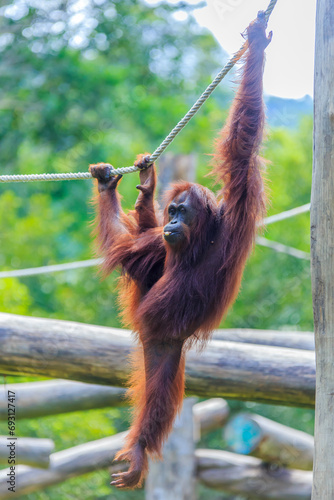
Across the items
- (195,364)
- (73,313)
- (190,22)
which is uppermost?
(190,22)

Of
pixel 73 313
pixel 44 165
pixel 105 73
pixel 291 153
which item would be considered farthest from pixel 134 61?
pixel 73 313

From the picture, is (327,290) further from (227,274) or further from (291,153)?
(291,153)

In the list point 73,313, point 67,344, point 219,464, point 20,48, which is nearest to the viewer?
point 67,344

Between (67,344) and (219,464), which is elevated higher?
(67,344)

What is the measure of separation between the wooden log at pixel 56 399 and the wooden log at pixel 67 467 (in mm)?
620

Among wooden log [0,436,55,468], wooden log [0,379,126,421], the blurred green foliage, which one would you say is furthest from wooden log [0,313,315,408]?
the blurred green foliage

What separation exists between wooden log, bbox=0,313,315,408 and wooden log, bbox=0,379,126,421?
1.15m

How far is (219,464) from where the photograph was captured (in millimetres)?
5938

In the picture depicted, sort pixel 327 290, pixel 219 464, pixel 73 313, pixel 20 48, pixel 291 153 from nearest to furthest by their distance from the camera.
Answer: pixel 327 290 → pixel 219 464 → pixel 73 313 → pixel 20 48 → pixel 291 153

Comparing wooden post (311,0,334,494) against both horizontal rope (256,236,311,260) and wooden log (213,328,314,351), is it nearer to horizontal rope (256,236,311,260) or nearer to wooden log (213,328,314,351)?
wooden log (213,328,314,351)

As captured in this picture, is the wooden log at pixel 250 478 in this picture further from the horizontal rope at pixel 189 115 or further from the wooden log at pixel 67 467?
the horizontal rope at pixel 189 115

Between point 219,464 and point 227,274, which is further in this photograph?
point 219,464

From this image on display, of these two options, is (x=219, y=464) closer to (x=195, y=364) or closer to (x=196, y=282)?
(x=195, y=364)

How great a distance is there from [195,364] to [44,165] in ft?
Answer: 26.0
